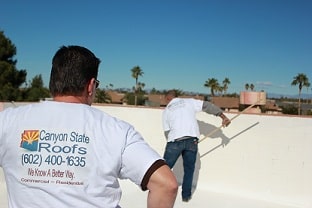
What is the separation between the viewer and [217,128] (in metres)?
4.32

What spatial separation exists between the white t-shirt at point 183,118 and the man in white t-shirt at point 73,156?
2890 millimetres

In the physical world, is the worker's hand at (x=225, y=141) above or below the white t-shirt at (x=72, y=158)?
below

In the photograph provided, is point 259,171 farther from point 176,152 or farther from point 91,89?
point 91,89

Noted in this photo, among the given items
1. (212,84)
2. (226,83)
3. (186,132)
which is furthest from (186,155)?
(226,83)

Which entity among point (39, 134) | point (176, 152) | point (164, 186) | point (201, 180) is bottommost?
point (201, 180)

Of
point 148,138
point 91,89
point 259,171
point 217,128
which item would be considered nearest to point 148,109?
point 148,138

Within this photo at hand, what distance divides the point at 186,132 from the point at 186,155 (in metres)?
0.28

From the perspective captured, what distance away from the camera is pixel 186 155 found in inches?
158

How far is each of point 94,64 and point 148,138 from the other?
3.76 m

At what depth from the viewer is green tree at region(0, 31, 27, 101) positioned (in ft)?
59.9

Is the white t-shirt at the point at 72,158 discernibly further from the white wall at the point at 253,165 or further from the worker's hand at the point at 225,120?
the worker's hand at the point at 225,120

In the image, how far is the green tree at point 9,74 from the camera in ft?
59.9

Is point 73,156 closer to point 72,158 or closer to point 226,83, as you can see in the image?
Answer: point 72,158

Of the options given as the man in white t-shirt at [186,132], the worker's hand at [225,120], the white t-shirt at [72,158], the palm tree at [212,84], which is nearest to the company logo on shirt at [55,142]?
the white t-shirt at [72,158]
